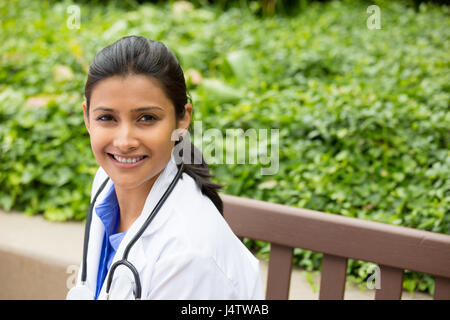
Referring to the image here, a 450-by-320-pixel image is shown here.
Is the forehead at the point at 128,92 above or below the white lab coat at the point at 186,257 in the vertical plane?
above

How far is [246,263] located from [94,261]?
541mm

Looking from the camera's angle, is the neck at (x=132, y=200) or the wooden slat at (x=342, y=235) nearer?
the neck at (x=132, y=200)

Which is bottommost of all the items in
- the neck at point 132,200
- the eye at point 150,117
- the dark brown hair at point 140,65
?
the neck at point 132,200

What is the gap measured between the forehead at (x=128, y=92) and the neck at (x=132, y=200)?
0.28 meters

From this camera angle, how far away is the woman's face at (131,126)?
1392mm

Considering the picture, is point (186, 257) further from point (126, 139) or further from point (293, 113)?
point (293, 113)

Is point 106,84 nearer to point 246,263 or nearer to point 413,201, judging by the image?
point 246,263

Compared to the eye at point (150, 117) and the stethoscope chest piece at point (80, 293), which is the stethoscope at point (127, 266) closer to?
the stethoscope chest piece at point (80, 293)

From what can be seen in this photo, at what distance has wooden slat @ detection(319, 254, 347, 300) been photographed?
187 centimetres

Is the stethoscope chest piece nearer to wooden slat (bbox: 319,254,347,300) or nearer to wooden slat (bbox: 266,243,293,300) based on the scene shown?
wooden slat (bbox: 266,243,293,300)

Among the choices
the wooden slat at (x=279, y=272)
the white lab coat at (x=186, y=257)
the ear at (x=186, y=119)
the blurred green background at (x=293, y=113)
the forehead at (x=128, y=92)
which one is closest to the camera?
the white lab coat at (x=186, y=257)

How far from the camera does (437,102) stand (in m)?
3.22

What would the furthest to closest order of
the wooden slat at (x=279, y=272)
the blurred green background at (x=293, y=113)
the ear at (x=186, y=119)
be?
the blurred green background at (x=293, y=113) < the wooden slat at (x=279, y=272) < the ear at (x=186, y=119)

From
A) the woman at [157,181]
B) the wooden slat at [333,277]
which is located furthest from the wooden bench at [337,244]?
the woman at [157,181]
